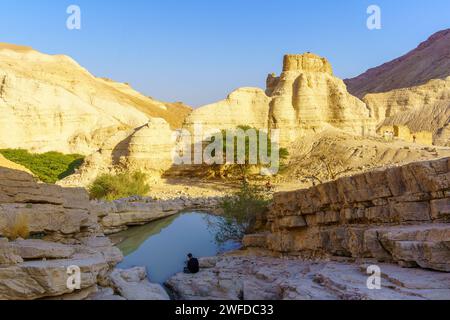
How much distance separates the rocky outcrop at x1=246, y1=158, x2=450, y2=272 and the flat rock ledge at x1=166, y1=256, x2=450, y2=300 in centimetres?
27

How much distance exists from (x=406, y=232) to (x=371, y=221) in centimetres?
148

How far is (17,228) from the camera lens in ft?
26.8

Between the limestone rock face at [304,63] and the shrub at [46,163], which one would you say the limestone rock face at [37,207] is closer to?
the shrub at [46,163]

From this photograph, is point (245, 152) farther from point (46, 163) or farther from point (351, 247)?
point (351, 247)

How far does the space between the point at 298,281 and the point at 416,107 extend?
56.9 meters

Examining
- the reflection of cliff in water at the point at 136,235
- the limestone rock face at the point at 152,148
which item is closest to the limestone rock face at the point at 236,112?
the limestone rock face at the point at 152,148

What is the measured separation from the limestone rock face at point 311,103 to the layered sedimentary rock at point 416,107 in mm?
22437

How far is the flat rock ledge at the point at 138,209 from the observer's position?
1568 centimetres
